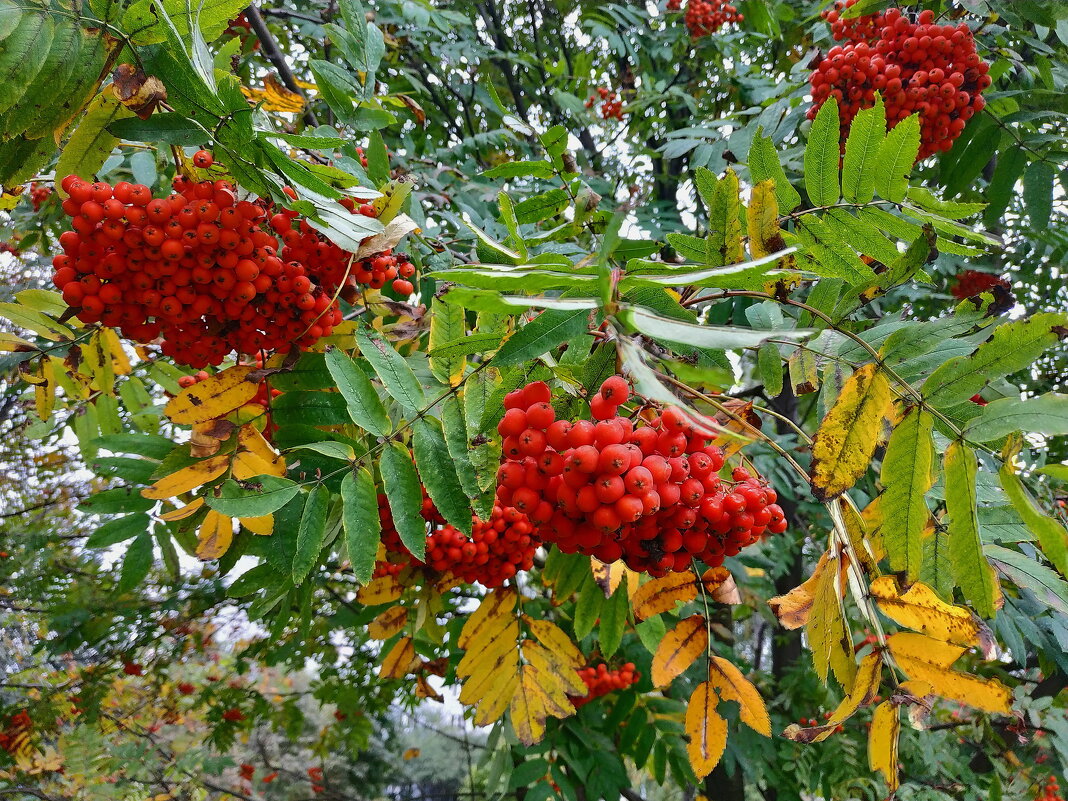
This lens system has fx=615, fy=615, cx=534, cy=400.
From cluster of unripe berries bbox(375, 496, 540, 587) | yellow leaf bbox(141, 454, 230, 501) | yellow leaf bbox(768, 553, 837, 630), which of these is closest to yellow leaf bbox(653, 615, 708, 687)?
yellow leaf bbox(768, 553, 837, 630)

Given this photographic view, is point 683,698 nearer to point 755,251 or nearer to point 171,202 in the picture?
point 755,251

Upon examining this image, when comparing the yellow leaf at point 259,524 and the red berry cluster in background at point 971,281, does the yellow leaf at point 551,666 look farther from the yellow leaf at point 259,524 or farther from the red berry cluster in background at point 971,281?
the red berry cluster in background at point 971,281

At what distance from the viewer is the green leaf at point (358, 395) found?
161cm

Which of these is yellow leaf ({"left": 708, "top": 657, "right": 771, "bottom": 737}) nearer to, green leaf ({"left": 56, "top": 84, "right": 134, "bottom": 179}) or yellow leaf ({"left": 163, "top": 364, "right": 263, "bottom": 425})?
yellow leaf ({"left": 163, "top": 364, "right": 263, "bottom": 425})

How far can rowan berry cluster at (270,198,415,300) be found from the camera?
5.77ft

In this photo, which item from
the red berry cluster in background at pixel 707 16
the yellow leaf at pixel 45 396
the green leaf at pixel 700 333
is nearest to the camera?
the green leaf at pixel 700 333

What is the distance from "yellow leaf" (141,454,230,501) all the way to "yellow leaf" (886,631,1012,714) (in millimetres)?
1818

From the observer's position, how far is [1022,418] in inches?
46.5

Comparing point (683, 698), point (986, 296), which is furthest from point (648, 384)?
point (683, 698)

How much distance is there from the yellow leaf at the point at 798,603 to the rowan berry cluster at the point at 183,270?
4.89 ft

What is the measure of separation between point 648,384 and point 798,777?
12.5 ft

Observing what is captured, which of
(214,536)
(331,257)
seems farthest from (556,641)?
(331,257)

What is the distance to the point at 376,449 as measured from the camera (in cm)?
169

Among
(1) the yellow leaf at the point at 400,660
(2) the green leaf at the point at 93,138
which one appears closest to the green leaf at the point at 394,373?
(2) the green leaf at the point at 93,138
